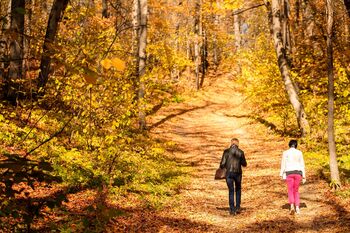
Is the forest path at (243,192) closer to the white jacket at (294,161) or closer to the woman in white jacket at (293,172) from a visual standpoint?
the woman in white jacket at (293,172)

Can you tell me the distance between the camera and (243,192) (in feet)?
44.7

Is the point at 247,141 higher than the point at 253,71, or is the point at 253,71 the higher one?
the point at 253,71

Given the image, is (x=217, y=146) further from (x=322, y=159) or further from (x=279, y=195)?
(x=279, y=195)

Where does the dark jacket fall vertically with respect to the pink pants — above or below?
above

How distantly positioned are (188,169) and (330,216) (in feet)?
23.5

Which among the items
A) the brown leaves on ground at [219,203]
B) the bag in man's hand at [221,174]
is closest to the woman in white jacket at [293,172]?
the brown leaves on ground at [219,203]

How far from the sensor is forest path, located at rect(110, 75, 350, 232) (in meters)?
9.70

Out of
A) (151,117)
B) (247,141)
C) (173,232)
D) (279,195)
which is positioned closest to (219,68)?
(151,117)

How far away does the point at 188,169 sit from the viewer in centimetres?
1639

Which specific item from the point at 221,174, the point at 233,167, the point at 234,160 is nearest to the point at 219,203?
the point at 221,174

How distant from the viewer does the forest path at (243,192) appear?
31.8 ft

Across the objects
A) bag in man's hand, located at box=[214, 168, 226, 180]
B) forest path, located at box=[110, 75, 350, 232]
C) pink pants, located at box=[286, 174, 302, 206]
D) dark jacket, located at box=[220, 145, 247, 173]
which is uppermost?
dark jacket, located at box=[220, 145, 247, 173]

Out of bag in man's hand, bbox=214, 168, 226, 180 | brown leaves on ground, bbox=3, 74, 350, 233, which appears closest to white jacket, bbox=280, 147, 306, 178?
brown leaves on ground, bbox=3, 74, 350, 233

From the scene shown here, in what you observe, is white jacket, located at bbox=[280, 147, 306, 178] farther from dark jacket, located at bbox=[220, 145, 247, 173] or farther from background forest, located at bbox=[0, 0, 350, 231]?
background forest, located at bbox=[0, 0, 350, 231]
